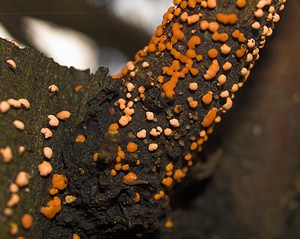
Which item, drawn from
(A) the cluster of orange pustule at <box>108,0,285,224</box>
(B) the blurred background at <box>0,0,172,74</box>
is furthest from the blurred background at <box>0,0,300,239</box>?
(A) the cluster of orange pustule at <box>108,0,285,224</box>

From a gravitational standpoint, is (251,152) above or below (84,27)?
below

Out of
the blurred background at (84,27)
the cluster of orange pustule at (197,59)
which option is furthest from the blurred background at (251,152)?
the cluster of orange pustule at (197,59)

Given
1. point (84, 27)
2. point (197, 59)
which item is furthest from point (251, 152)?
point (84, 27)

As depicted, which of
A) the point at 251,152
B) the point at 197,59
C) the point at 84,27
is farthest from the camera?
the point at 84,27

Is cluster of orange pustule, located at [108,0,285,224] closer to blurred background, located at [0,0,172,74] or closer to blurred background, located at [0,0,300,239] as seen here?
blurred background, located at [0,0,300,239]

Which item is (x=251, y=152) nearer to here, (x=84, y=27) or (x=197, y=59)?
(x=197, y=59)

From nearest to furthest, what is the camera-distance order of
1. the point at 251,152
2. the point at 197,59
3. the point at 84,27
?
the point at 197,59, the point at 251,152, the point at 84,27

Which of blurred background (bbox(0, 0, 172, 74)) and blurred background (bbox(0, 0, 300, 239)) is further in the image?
blurred background (bbox(0, 0, 172, 74))

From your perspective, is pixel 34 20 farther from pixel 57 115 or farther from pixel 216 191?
pixel 216 191

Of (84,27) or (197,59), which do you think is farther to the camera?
(84,27)
